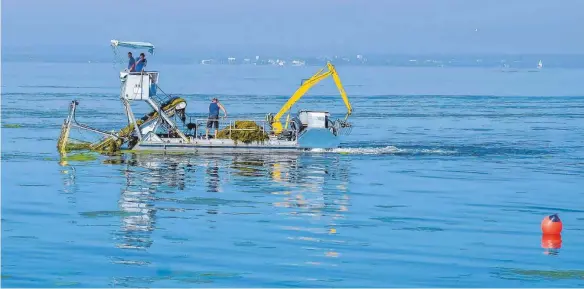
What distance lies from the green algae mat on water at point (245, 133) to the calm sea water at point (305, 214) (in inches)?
34.7

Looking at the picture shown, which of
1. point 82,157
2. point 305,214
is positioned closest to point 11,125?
point 82,157

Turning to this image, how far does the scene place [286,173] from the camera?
44.7m

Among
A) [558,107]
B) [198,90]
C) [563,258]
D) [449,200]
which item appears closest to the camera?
[563,258]

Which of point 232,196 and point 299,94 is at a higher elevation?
point 299,94

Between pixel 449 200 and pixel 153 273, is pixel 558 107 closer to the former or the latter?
pixel 449 200

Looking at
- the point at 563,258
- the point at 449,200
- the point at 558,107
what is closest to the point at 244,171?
the point at 449,200

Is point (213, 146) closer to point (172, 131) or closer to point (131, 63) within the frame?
point (172, 131)

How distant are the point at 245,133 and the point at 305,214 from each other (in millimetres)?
16414

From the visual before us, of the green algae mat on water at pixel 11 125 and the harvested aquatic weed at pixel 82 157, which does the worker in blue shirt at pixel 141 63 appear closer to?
the harvested aquatic weed at pixel 82 157

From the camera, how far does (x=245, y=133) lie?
50.5 meters

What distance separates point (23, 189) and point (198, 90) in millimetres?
81631

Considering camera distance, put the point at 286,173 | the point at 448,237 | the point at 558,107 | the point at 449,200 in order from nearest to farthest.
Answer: the point at 448,237 < the point at 449,200 < the point at 286,173 < the point at 558,107

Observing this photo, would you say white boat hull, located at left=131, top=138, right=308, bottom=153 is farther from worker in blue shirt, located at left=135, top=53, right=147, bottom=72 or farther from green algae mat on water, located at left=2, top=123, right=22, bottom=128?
green algae mat on water, located at left=2, top=123, right=22, bottom=128

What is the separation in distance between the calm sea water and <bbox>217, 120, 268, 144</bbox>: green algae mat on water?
0.88 meters
